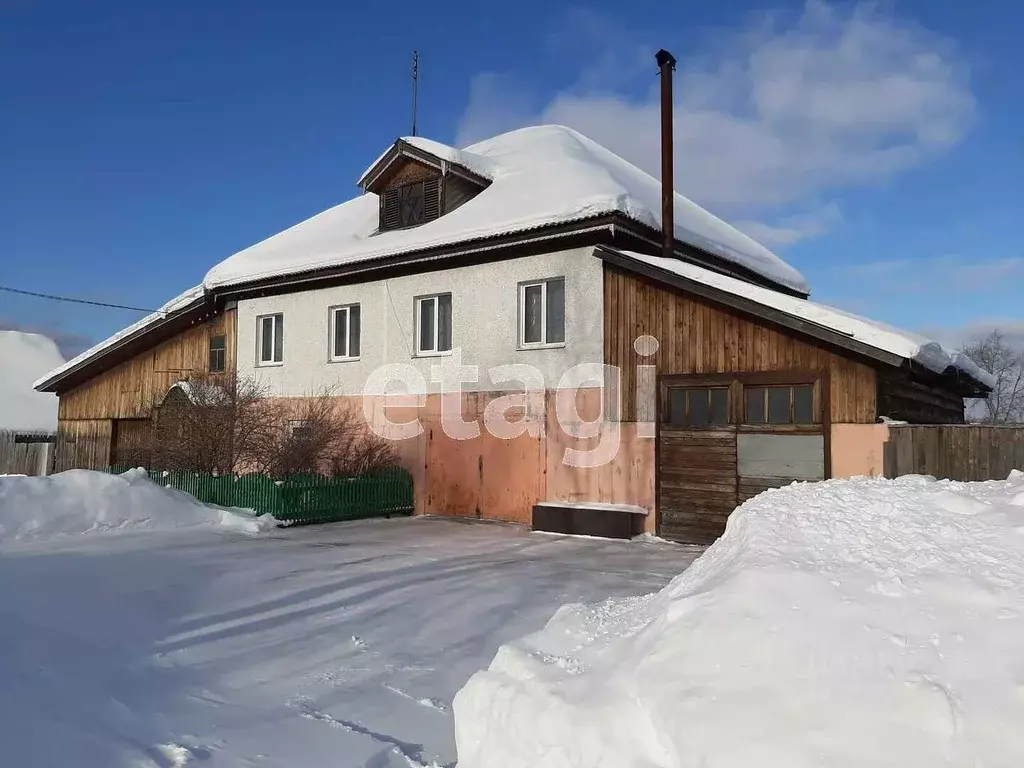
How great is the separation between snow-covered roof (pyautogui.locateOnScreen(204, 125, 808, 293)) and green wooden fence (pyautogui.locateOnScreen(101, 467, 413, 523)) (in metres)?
5.53

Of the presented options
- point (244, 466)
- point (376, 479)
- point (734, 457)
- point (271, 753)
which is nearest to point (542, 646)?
point (271, 753)

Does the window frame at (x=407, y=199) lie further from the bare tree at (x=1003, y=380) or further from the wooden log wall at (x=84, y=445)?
the bare tree at (x=1003, y=380)

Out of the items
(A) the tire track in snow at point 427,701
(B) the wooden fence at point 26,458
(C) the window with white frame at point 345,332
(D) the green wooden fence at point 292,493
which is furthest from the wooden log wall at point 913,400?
(B) the wooden fence at point 26,458

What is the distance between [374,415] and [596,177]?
7594 mm

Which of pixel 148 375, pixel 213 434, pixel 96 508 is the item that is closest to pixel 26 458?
pixel 148 375

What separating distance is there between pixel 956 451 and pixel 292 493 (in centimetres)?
1142

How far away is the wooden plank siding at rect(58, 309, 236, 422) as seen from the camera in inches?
853

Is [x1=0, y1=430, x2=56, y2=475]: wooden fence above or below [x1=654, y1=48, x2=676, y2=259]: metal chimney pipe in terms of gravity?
below

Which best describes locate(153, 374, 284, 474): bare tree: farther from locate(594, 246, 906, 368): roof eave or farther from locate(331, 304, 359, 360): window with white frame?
locate(594, 246, 906, 368): roof eave

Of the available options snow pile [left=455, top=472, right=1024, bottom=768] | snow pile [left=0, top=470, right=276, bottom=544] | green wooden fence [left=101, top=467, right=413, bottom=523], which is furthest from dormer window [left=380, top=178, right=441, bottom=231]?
snow pile [left=455, top=472, right=1024, bottom=768]

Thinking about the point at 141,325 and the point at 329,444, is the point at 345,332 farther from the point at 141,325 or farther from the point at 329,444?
the point at 141,325

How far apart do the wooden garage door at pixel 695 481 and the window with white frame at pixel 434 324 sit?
5.72 metres

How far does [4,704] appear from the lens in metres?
4.63

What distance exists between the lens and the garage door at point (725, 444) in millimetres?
11977
